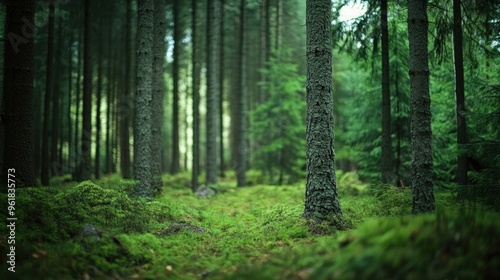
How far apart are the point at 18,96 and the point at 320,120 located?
24.9 ft

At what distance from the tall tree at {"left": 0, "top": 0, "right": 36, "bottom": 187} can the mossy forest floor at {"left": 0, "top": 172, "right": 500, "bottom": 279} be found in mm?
1251

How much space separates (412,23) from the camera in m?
6.81

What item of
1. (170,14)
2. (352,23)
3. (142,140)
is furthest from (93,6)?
(352,23)

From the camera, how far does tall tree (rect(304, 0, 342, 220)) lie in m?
6.99

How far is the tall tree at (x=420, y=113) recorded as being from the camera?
6602 mm

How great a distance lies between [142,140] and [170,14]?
48.6 ft

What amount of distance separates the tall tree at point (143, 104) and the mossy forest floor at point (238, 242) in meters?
1.23

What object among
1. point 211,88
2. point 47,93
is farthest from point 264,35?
point 47,93

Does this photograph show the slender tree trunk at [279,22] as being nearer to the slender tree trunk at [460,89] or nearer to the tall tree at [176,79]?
the tall tree at [176,79]

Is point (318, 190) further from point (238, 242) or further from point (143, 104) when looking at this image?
point (143, 104)

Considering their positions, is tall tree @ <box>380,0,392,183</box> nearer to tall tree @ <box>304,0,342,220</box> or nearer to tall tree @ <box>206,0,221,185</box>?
tall tree @ <box>304,0,342,220</box>

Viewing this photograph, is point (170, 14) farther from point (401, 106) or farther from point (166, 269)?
point (166, 269)

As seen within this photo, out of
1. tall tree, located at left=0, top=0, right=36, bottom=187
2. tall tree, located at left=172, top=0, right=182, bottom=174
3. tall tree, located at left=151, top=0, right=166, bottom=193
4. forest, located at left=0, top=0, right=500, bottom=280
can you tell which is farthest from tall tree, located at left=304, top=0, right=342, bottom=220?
tall tree, located at left=172, top=0, right=182, bottom=174

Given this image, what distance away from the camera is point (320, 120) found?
700 cm
